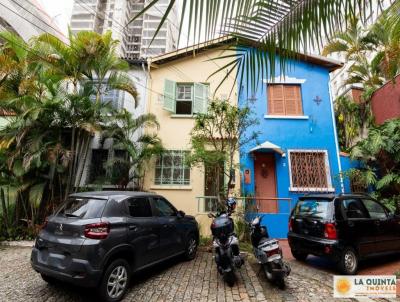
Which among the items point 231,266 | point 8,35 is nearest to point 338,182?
point 231,266

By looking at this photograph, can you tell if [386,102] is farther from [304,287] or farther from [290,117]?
[304,287]

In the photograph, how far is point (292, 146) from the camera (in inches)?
394

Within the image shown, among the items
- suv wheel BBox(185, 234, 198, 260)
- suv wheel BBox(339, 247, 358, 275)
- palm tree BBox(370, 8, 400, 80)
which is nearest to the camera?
palm tree BBox(370, 8, 400, 80)

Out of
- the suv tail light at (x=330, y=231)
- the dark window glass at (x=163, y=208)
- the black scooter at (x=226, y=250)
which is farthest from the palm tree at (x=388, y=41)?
the dark window glass at (x=163, y=208)

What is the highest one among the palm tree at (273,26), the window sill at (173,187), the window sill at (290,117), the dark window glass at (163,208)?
the window sill at (290,117)

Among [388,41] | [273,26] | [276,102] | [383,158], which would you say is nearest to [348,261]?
[388,41]

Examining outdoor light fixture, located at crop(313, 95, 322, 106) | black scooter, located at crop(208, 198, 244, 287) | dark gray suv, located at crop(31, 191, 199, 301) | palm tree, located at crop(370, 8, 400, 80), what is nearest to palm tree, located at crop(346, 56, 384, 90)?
palm tree, located at crop(370, 8, 400, 80)

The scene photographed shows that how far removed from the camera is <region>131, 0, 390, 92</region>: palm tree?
3.18ft

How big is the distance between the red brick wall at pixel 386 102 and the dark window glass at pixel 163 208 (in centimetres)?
926

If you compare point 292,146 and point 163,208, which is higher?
point 292,146

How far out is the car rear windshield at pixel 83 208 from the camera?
4230 mm

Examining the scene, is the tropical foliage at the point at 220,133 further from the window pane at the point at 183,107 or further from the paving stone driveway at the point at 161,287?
the window pane at the point at 183,107

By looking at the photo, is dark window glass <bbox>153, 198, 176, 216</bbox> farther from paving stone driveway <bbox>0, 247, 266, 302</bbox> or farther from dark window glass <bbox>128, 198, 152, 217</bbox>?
paving stone driveway <bbox>0, 247, 266, 302</bbox>

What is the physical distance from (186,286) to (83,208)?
7.99ft
